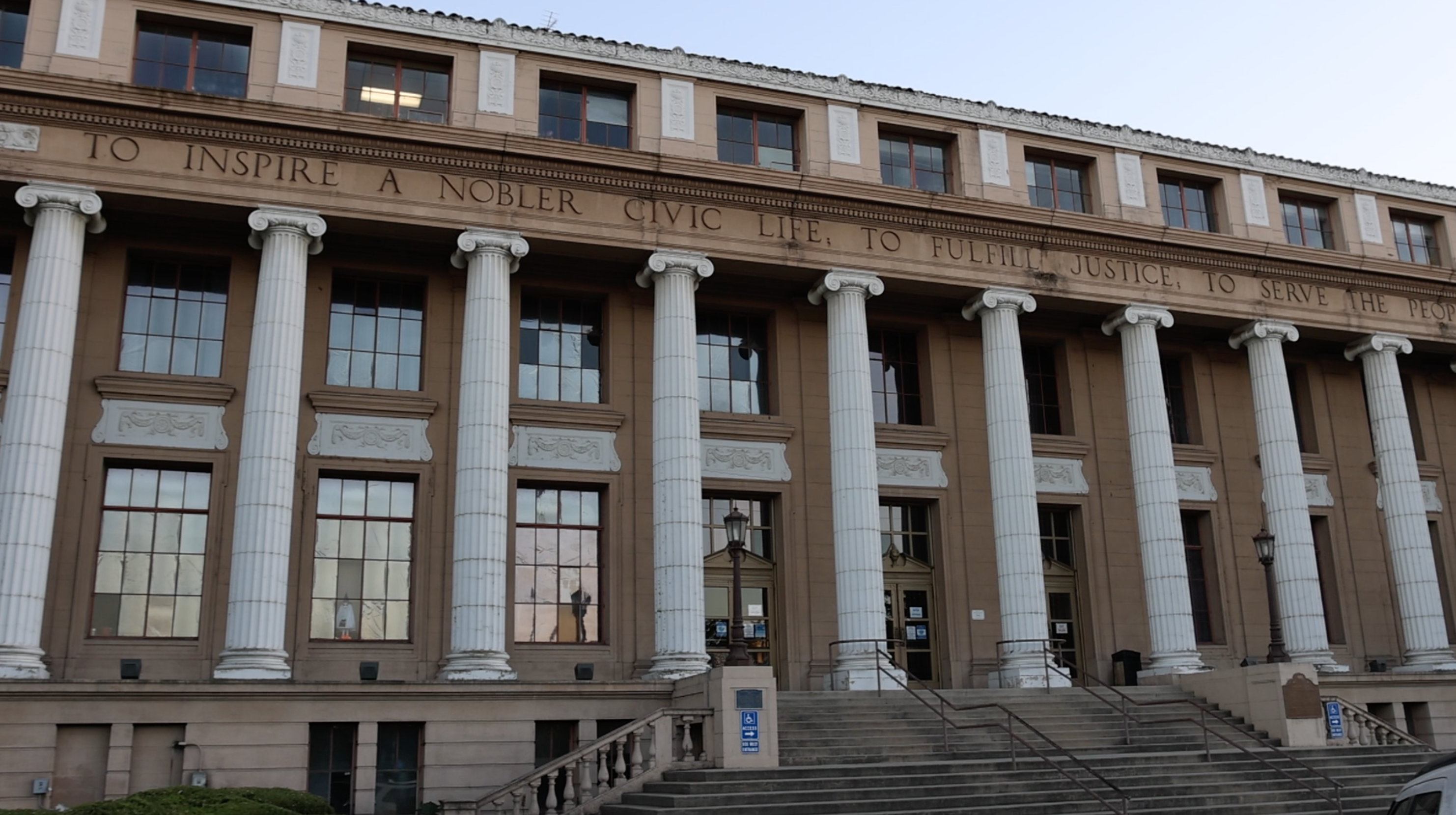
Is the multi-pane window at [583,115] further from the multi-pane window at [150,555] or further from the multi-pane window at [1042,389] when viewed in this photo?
the multi-pane window at [1042,389]

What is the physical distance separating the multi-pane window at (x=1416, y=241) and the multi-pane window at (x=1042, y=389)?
9797mm

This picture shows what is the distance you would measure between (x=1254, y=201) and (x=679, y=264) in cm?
1410

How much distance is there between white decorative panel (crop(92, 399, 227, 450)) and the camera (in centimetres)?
2206

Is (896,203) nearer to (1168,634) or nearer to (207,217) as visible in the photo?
(1168,634)

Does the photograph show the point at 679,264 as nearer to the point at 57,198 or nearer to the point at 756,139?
the point at 756,139

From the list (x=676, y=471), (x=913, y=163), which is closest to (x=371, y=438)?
(x=676, y=471)

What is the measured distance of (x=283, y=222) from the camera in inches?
870

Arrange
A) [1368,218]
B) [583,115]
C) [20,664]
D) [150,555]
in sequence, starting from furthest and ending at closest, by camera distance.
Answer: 1. [1368,218]
2. [583,115]
3. [150,555]
4. [20,664]

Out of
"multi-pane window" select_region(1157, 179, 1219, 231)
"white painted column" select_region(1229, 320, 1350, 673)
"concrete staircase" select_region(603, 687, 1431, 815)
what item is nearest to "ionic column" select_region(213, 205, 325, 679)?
"concrete staircase" select_region(603, 687, 1431, 815)

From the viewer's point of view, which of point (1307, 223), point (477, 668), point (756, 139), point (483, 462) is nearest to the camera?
point (477, 668)

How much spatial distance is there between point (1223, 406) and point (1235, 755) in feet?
37.2

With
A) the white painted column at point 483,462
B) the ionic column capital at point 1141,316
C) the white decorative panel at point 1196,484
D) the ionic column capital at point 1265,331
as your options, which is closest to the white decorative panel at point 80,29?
the white painted column at point 483,462

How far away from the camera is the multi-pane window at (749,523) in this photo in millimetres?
25625

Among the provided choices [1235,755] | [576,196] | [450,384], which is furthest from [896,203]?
[1235,755]
